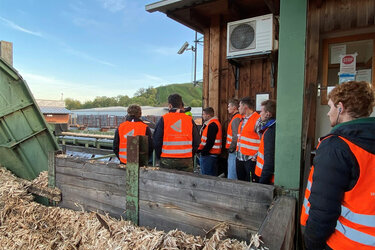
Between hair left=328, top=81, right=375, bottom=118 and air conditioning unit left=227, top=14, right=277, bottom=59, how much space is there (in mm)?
Answer: 3206

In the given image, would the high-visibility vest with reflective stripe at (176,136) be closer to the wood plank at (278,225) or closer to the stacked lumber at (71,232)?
the stacked lumber at (71,232)

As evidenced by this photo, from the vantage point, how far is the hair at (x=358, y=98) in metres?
1.53

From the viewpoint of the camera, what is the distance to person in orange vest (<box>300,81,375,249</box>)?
1.35 meters

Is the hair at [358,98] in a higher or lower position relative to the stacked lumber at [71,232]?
higher

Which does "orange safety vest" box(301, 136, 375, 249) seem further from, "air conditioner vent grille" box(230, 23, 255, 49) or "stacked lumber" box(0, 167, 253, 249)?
"air conditioner vent grille" box(230, 23, 255, 49)

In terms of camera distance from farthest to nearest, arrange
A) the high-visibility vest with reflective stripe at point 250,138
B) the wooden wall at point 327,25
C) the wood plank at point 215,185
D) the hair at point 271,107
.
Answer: the wooden wall at point 327,25, the high-visibility vest with reflective stripe at point 250,138, the hair at point 271,107, the wood plank at point 215,185

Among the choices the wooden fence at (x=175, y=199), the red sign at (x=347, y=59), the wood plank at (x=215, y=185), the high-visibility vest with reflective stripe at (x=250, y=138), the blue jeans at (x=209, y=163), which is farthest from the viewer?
the blue jeans at (x=209, y=163)

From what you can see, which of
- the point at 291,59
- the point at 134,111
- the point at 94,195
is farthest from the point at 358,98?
the point at 134,111

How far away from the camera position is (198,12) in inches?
203

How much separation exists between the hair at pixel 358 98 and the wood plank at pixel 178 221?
3.80 ft

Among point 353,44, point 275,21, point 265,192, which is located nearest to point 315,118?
point 353,44

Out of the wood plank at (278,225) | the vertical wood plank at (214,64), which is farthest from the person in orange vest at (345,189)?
the vertical wood plank at (214,64)

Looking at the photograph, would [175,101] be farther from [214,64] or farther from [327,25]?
[327,25]

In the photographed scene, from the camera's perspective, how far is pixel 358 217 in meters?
1.40
